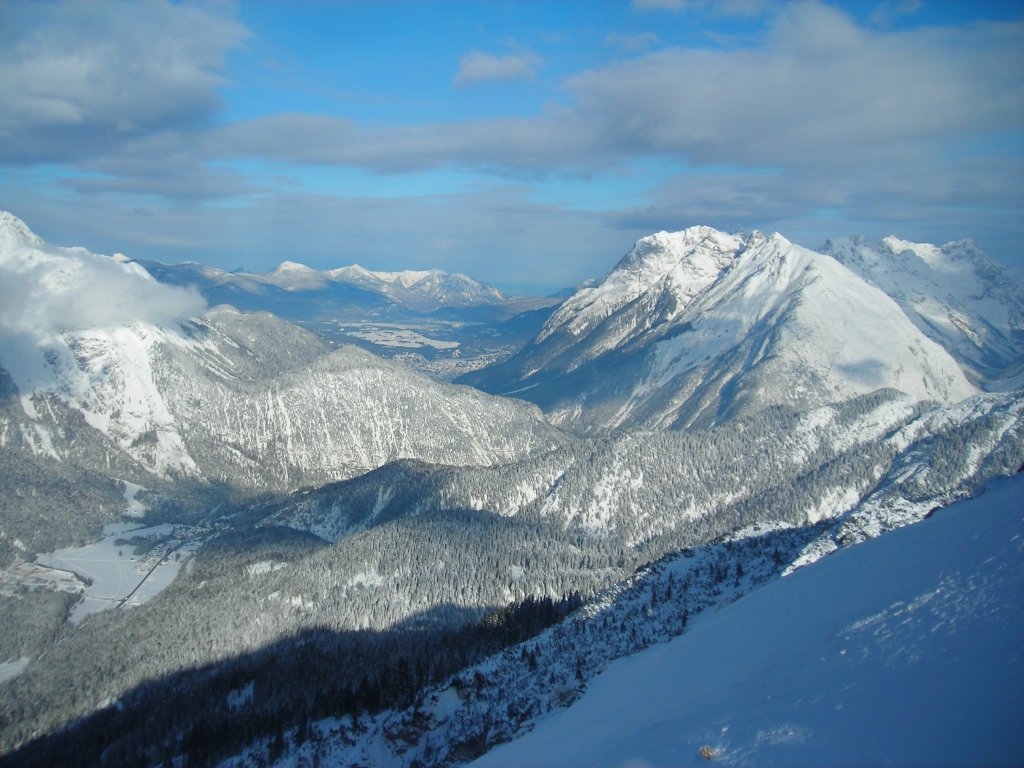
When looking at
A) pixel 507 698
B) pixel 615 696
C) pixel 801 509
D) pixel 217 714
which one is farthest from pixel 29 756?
pixel 801 509

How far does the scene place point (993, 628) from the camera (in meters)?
37.3

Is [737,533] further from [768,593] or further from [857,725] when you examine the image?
[857,725]

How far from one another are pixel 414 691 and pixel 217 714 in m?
35.8

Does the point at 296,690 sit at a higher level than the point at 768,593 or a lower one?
lower

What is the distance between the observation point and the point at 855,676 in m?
38.8

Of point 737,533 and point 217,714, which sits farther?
point 737,533

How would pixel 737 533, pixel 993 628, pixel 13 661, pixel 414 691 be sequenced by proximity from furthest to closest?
1. pixel 13 661
2. pixel 737 533
3. pixel 414 691
4. pixel 993 628

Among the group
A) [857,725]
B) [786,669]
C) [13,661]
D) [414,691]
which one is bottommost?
[13,661]

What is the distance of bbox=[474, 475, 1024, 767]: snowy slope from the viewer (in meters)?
31.9

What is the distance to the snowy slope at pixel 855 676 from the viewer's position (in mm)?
31891

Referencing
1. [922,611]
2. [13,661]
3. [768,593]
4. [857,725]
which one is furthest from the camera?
[13,661]

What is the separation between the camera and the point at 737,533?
122 metres

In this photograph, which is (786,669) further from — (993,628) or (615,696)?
(615,696)

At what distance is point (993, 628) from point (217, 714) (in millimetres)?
105405
